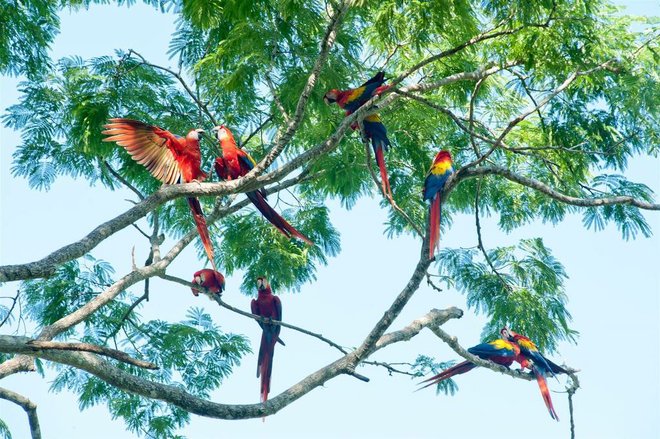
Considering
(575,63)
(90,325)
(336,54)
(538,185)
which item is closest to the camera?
(538,185)

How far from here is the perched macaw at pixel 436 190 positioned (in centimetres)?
411

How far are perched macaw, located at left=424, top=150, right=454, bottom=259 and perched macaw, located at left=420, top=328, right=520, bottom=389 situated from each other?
3.60 feet

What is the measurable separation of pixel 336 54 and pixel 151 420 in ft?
9.99

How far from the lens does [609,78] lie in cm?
550

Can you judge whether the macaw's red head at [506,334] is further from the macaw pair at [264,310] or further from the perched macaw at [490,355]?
the macaw pair at [264,310]

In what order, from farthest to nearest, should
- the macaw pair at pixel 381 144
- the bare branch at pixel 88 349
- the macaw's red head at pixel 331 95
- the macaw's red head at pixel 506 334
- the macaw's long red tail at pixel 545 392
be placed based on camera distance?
the macaw's red head at pixel 506 334 < the macaw's long red tail at pixel 545 392 < the macaw's red head at pixel 331 95 < the macaw pair at pixel 381 144 < the bare branch at pixel 88 349

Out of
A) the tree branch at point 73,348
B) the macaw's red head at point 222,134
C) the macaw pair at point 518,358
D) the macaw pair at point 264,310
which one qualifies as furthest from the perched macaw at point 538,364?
the tree branch at point 73,348

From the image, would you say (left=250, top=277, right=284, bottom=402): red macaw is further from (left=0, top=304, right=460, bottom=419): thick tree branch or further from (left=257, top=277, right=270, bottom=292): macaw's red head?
(left=0, top=304, right=460, bottom=419): thick tree branch

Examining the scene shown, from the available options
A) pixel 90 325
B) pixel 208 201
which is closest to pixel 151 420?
pixel 90 325

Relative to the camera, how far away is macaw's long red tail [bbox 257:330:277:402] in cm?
525

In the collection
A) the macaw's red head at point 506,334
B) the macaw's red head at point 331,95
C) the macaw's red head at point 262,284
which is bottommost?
the macaw's red head at point 506,334

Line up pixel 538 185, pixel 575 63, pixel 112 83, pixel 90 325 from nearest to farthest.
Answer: pixel 538 185
pixel 575 63
pixel 112 83
pixel 90 325

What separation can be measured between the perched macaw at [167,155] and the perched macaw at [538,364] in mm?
2158

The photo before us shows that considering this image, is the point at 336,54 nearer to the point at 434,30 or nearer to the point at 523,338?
the point at 434,30
